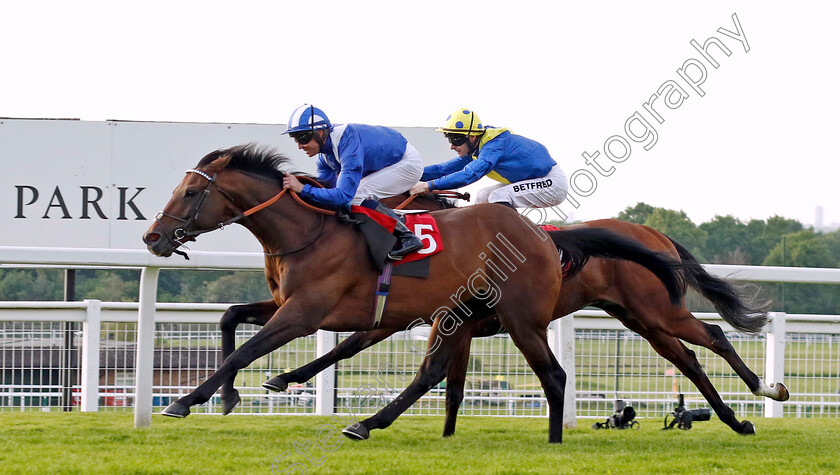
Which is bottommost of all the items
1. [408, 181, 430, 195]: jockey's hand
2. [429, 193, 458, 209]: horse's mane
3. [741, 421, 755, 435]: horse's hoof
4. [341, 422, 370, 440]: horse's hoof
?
[741, 421, 755, 435]: horse's hoof

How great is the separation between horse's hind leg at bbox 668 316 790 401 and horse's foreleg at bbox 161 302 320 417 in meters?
2.30

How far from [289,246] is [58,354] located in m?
2.47

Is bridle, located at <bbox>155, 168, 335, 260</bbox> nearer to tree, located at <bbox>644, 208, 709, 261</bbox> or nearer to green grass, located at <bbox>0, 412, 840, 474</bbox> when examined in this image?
green grass, located at <bbox>0, 412, 840, 474</bbox>

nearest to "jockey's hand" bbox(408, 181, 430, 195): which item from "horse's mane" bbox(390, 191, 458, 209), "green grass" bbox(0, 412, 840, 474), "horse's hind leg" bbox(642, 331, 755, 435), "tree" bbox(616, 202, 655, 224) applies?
"horse's mane" bbox(390, 191, 458, 209)

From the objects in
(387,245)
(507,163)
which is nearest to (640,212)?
(507,163)

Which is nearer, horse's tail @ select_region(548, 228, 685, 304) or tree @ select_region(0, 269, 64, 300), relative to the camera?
horse's tail @ select_region(548, 228, 685, 304)

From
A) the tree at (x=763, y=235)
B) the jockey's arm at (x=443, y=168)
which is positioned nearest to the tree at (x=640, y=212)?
the tree at (x=763, y=235)

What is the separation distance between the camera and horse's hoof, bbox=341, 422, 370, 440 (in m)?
4.62

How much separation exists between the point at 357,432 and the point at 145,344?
1.22 metres

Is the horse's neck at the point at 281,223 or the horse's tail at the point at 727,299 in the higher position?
the horse's neck at the point at 281,223

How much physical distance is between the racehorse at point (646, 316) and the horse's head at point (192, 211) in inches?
41.6

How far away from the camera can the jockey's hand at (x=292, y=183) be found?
15.4ft

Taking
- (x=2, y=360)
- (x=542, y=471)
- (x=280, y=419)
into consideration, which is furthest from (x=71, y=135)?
(x=542, y=471)

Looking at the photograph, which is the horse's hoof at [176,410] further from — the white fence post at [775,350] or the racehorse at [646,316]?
the white fence post at [775,350]
